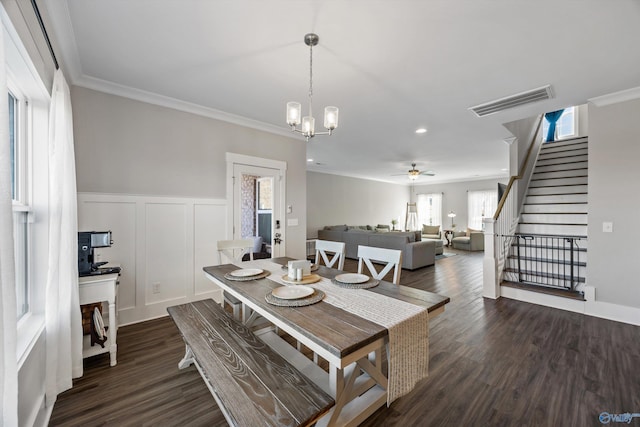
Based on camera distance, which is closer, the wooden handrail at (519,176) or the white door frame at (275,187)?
the white door frame at (275,187)

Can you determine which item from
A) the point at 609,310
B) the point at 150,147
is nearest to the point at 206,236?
the point at 150,147

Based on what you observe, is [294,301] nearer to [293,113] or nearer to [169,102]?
[293,113]

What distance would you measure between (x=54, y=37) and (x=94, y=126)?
100 cm

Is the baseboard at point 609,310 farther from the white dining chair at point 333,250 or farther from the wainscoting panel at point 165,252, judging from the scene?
the wainscoting panel at point 165,252

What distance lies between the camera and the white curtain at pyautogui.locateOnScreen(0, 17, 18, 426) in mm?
874

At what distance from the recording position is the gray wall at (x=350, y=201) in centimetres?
827

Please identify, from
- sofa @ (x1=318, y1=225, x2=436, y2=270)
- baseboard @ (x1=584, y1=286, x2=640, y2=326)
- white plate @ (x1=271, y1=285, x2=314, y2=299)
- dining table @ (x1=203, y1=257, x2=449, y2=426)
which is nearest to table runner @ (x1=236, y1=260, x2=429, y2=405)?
dining table @ (x1=203, y1=257, x2=449, y2=426)

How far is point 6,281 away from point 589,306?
5151 millimetres

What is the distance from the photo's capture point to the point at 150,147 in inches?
120

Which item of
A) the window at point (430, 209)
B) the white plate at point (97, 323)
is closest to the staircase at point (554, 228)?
the white plate at point (97, 323)

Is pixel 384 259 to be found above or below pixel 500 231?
below

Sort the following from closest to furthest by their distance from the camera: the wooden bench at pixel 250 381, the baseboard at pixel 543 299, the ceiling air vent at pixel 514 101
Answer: the wooden bench at pixel 250 381
the ceiling air vent at pixel 514 101
the baseboard at pixel 543 299

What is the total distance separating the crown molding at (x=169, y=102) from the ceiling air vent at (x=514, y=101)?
2.81 meters

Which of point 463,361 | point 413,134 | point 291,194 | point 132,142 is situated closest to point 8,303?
point 132,142
